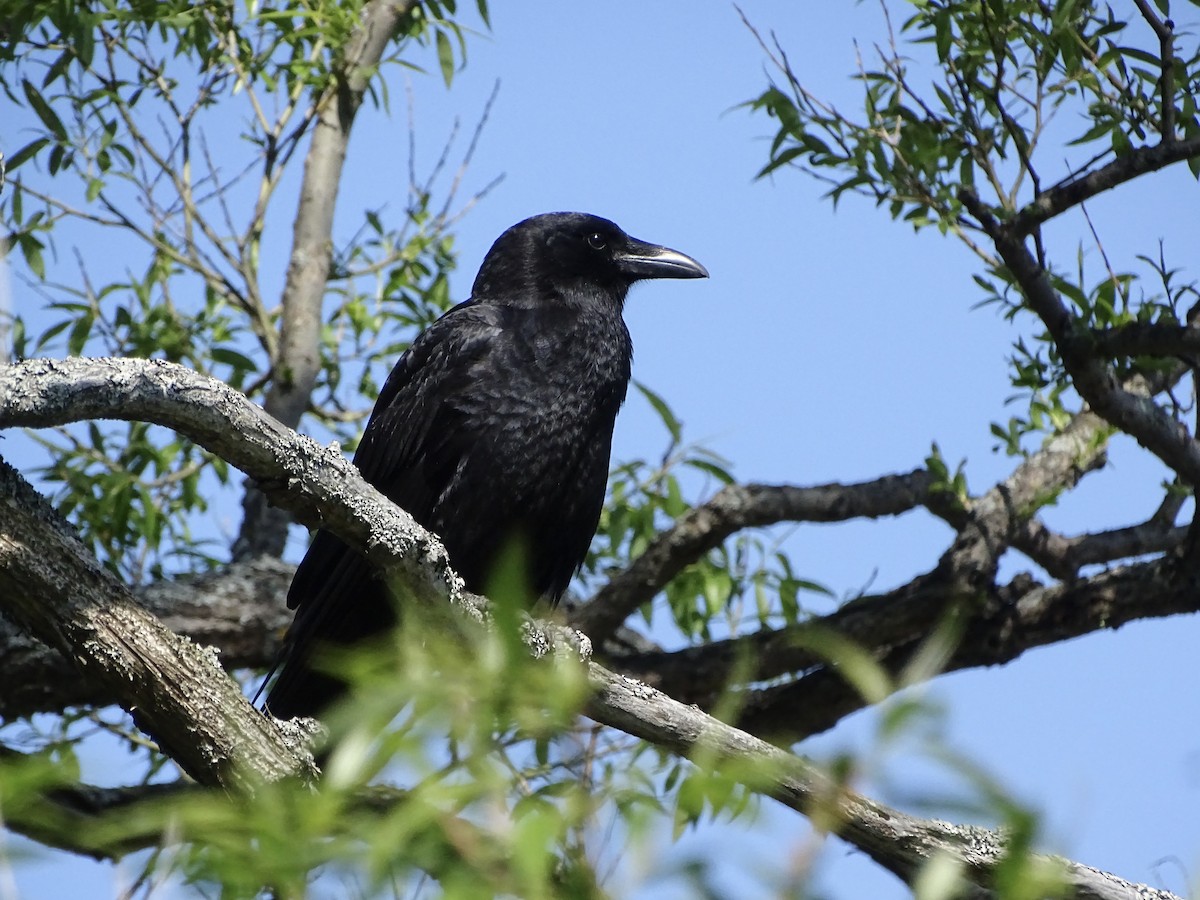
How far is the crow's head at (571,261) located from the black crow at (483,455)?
0.20 m

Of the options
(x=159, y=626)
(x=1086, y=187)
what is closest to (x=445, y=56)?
(x=1086, y=187)

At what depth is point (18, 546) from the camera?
2.53 m

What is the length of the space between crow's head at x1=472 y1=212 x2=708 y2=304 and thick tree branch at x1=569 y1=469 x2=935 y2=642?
838mm

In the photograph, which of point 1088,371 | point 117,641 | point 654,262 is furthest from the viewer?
point 654,262

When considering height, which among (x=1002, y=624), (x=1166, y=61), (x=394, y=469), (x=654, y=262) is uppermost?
(x=1166, y=61)

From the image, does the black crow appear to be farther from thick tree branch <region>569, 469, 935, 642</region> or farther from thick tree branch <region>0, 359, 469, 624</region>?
thick tree branch <region>0, 359, 469, 624</region>

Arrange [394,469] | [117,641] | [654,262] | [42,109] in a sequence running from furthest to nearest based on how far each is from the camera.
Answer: [654,262] < [42,109] < [394,469] < [117,641]

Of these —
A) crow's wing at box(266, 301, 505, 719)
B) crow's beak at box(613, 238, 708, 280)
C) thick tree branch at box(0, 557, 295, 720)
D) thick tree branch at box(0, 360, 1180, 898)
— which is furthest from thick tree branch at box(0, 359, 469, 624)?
crow's beak at box(613, 238, 708, 280)

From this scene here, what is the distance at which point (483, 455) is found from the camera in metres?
4.07

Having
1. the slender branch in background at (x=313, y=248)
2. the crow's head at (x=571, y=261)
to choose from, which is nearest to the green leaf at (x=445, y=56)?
the slender branch in background at (x=313, y=248)

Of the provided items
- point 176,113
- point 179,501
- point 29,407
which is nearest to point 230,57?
point 176,113

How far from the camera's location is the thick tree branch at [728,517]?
4844mm

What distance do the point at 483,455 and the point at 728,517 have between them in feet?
3.78

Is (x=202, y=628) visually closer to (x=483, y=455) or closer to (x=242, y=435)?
(x=483, y=455)
